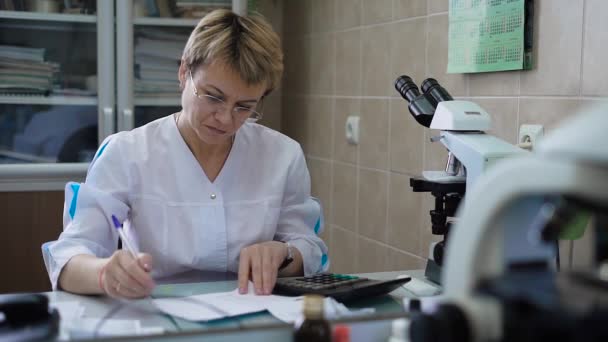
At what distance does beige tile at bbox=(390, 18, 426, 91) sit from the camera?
2271 mm

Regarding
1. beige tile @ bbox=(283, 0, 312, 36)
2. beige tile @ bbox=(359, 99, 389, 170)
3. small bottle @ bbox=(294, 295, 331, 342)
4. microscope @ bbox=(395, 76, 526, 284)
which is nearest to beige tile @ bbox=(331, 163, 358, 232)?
beige tile @ bbox=(359, 99, 389, 170)

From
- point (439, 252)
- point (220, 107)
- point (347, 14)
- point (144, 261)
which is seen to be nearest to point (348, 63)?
point (347, 14)

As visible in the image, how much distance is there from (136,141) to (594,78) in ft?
3.24

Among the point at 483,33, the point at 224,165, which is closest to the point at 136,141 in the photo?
the point at 224,165

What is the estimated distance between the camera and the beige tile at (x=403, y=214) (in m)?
2.30

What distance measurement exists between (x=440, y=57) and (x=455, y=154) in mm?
743

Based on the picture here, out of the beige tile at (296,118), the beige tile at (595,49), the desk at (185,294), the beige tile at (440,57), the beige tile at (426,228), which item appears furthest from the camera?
the beige tile at (296,118)

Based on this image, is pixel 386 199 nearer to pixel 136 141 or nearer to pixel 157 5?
pixel 136 141

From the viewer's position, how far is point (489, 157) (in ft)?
4.56

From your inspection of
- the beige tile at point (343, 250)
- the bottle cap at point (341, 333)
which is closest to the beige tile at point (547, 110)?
the bottle cap at point (341, 333)

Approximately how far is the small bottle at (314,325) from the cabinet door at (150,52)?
6.55 ft

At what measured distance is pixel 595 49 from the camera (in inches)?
62.2

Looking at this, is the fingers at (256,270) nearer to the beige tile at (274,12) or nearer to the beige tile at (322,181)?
the beige tile at (322,181)

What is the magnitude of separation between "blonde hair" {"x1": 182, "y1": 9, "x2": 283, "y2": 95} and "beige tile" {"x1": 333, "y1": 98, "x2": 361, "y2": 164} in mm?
995
